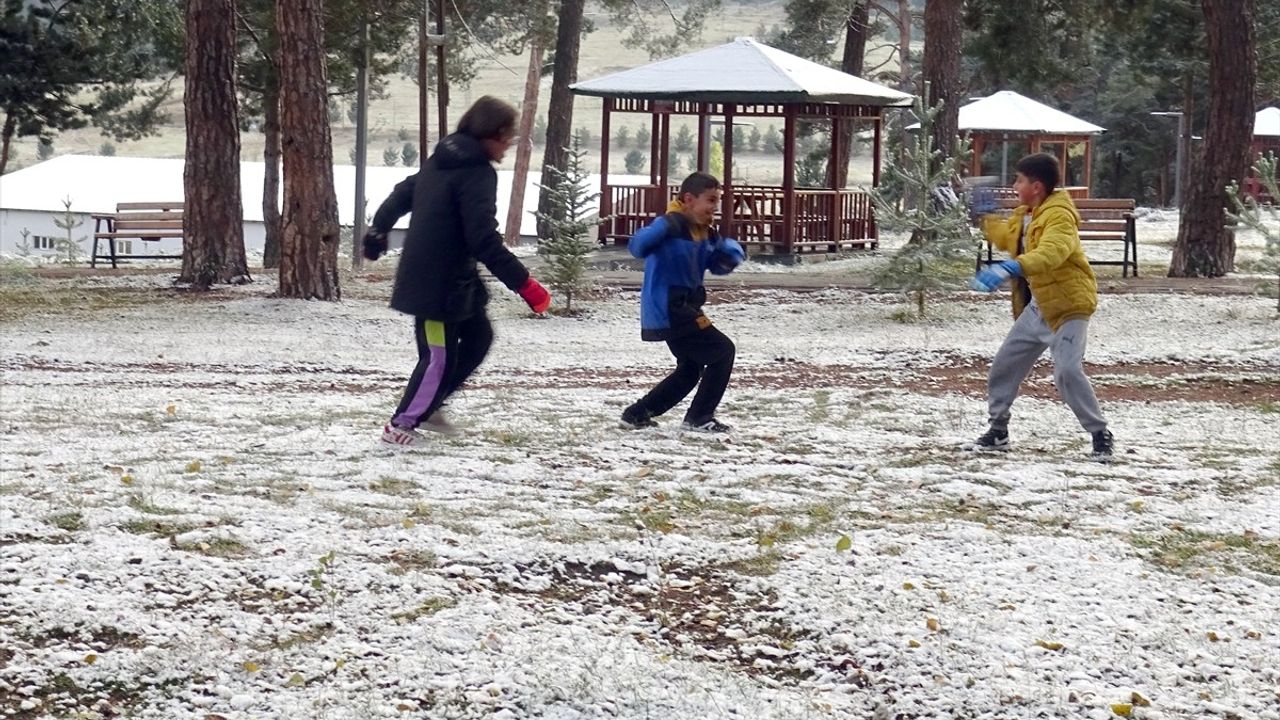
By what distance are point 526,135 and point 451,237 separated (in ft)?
111

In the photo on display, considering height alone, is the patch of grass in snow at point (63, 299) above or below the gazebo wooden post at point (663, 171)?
below

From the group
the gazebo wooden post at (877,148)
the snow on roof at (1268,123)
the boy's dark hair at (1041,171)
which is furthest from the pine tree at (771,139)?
the boy's dark hair at (1041,171)

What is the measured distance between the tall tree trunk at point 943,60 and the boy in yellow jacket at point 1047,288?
15732 mm

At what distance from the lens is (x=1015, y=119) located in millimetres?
39969

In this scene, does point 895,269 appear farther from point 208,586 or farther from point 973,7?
point 973,7

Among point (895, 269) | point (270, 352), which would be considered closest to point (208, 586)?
point (270, 352)

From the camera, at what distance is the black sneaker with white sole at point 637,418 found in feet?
31.2

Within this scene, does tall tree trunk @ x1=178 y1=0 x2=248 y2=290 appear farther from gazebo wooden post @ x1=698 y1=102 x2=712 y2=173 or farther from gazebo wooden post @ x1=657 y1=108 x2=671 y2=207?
gazebo wooden post @ x1=698 y1=102 x2=712 y2=173

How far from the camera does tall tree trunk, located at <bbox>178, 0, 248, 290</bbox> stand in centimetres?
1864

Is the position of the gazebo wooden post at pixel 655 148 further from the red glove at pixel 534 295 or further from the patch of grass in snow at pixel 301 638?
the patch of grass in snow at pixel 301 638

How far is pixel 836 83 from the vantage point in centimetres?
2527

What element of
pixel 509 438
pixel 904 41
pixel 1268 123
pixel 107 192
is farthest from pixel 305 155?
pixel 107 192

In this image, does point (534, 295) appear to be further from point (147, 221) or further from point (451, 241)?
point (147, 221)

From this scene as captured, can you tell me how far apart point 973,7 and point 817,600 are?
88.7ft
